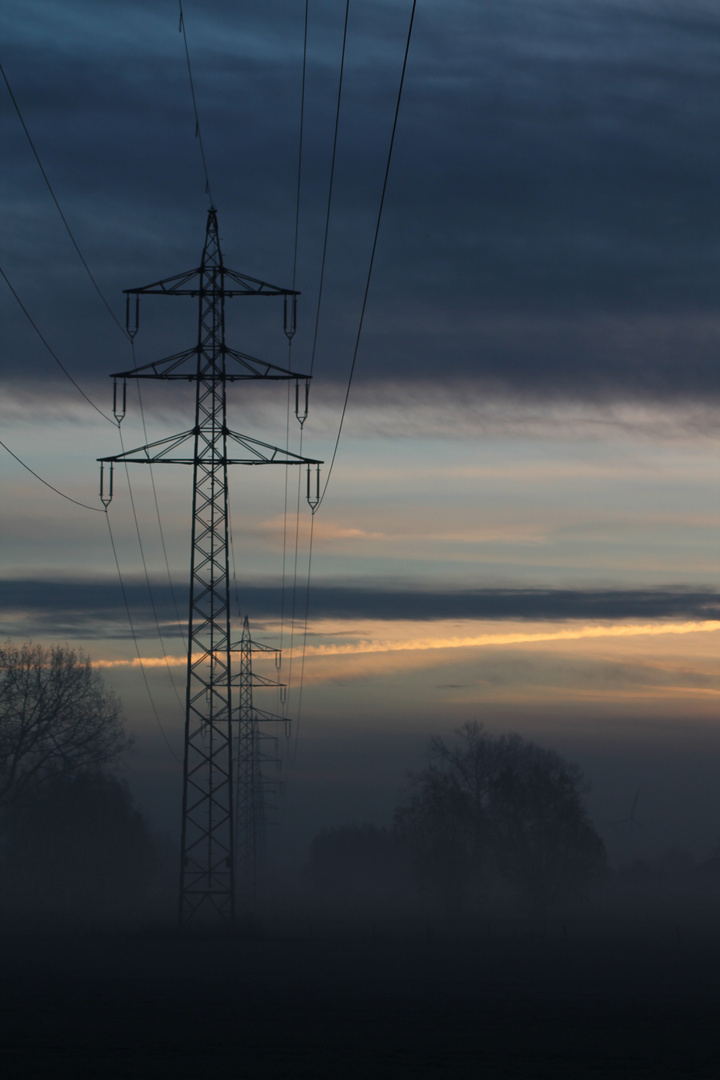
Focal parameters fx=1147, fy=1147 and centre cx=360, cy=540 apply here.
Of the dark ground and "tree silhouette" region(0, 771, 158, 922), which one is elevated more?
the dark ground

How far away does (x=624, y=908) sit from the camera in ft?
344

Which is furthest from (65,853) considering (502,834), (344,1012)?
(344,1012)

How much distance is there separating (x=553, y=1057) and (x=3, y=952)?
28.1 meters

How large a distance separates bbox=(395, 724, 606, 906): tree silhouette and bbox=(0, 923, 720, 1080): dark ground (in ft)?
96.2

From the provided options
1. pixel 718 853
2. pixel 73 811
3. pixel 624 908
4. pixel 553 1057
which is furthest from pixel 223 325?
pixel 718 853

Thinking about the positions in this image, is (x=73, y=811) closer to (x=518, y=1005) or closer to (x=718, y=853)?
(x=518, y=1005)

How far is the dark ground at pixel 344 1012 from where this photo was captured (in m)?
19.1

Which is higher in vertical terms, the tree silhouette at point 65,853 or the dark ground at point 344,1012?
the dark ground at point 344,1012

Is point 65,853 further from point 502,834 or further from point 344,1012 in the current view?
point 344,1012

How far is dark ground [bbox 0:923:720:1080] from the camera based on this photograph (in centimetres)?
1908

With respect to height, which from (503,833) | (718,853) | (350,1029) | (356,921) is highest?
(350,1029)

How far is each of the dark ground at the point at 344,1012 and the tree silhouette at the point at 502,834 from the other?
1155 inches

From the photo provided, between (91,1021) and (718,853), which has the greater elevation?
(91,1021)

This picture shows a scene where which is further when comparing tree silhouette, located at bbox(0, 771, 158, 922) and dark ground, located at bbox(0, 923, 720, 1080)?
tree silhouette, located at bbox(0, 771, 158, 922)
